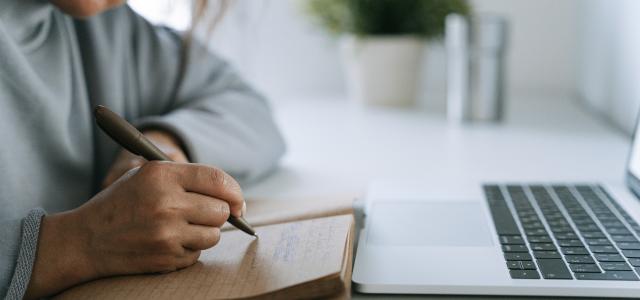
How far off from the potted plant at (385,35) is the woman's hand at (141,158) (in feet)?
2.27

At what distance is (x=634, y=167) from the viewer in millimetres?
794

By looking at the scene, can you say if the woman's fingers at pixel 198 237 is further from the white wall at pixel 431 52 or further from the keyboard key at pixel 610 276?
the white wall at pixel 431 52

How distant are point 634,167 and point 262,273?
1.52 ft

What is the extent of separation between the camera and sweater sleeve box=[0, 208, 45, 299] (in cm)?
54

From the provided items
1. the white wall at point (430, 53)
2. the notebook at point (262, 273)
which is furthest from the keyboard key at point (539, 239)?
the white wall at point (430, 53)

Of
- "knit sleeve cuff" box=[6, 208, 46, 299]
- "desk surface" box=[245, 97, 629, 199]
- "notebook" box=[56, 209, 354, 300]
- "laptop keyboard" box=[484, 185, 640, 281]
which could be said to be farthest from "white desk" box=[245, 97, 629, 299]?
"knit sleeve cuff" box=[6, 208, 46, 299]

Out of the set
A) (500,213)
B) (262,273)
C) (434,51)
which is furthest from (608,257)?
(434,51)

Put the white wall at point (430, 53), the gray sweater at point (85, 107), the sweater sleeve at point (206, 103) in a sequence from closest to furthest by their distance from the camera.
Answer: the gray sweater at point (85, 107) → the sweater sleeve at point (206, 103) → the white wall at point (430, 53)

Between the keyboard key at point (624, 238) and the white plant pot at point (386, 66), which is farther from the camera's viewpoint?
the white plant pot at point (386, 66)

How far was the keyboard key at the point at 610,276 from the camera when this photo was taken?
1.76 ft

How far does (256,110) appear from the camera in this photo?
105 cm

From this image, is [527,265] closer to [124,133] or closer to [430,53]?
[124,133]

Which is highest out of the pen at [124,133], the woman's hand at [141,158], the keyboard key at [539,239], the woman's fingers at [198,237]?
the pen at [124,133]

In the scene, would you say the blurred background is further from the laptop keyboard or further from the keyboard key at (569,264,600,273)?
the keyboard key at (569,264,600,273)
